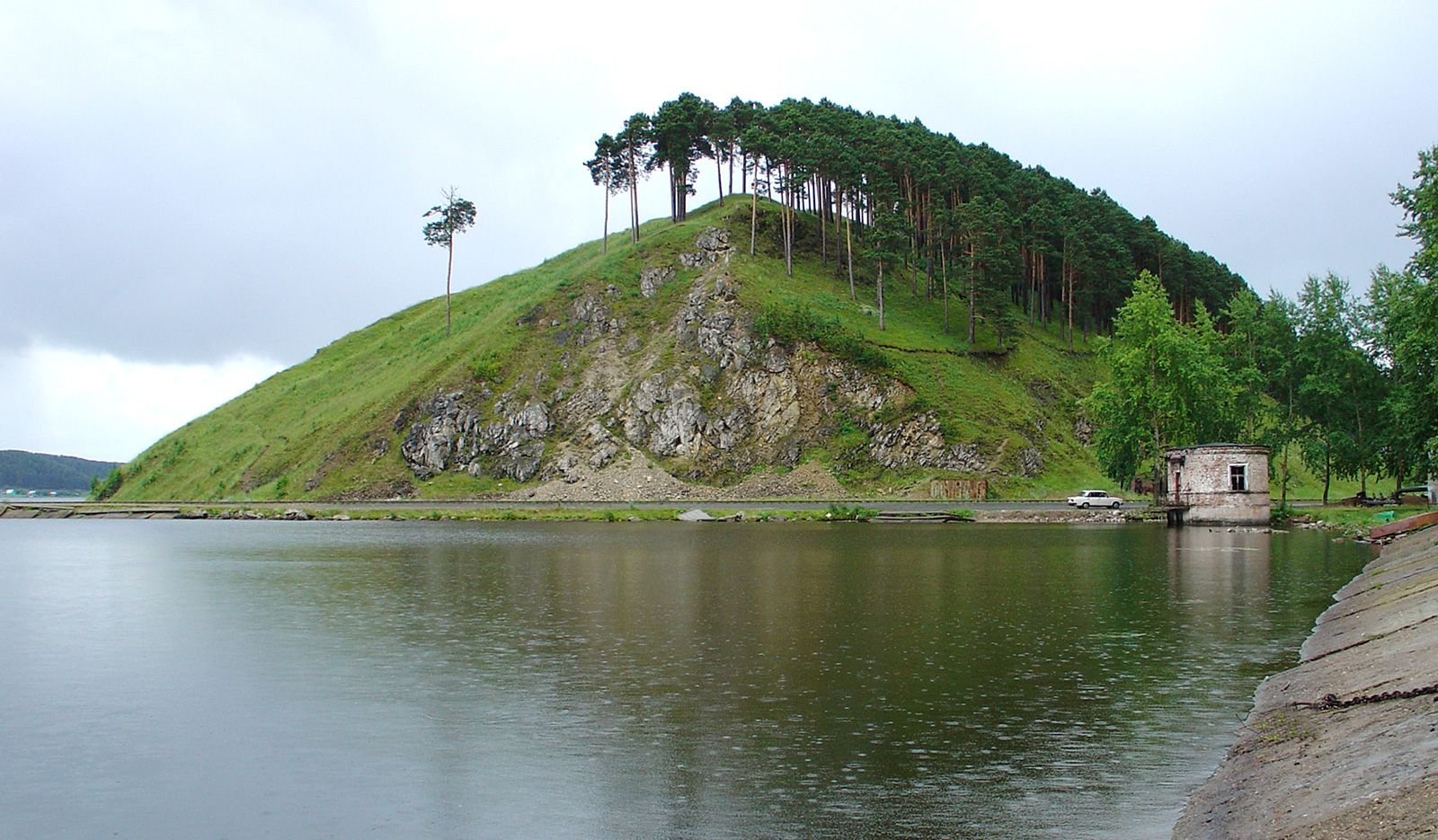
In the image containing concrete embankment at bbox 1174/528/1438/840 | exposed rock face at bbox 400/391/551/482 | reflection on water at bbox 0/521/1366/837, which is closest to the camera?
concrete embankment at bbox 1174/528/1438/840

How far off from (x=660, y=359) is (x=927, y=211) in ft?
148

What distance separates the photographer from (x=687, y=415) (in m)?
119

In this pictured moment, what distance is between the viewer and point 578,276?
142 m

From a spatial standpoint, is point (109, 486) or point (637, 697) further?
point (109, 486)

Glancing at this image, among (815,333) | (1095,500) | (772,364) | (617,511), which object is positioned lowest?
(617,511)

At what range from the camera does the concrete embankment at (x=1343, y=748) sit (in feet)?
42.2

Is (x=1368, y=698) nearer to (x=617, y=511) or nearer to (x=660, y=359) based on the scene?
(x=617, y=511)

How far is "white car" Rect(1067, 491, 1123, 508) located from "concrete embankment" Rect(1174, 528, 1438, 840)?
6764cm

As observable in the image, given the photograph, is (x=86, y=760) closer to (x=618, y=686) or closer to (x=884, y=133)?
(x=618, y=686)

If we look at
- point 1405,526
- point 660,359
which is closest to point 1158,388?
point 1405,526

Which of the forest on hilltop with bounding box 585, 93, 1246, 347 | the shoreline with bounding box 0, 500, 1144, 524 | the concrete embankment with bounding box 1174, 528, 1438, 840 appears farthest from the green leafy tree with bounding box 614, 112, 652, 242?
the concrete embankment with bounding box 1174, 528, 1438, 840

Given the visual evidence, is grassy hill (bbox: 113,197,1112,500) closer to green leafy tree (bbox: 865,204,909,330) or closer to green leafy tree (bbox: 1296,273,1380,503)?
green leafy tree (bbox: 865,204,909,330)

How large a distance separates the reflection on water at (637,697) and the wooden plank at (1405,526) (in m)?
8.31

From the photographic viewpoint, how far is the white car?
93688mm
